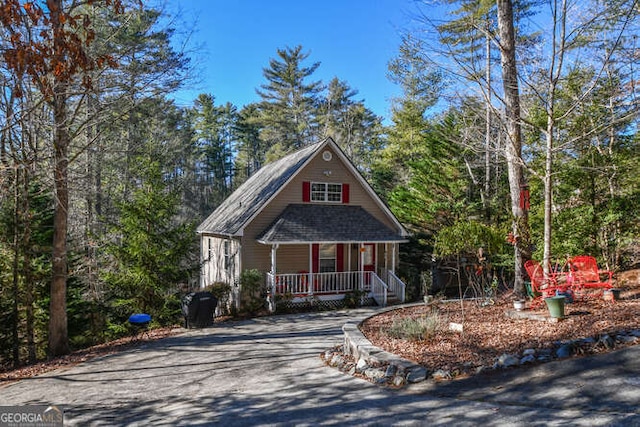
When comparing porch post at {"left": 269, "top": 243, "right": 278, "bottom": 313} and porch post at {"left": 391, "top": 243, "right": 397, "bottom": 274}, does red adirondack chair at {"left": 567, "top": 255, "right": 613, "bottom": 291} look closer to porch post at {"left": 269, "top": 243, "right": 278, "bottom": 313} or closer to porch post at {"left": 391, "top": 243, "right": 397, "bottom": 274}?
porch post at {"left": 391, "top": 243, "right": 397, "bottom": 274}

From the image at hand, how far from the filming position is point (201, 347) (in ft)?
30.6

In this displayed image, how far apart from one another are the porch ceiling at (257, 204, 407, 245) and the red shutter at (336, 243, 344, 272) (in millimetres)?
1199

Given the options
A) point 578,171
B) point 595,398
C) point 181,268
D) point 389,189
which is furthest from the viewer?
point 389,189

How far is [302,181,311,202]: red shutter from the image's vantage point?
1656 cm

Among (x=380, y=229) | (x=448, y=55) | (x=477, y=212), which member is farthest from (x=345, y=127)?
(x=448, y=55)

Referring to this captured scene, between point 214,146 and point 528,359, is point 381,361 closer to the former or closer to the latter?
point 528,359

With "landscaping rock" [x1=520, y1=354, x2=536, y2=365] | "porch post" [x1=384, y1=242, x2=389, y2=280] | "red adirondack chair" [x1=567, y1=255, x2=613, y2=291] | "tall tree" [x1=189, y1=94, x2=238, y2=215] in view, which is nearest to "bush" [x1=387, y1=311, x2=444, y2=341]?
"landscaping rock" [x1=520, y1=354, x2=536, y2=365]

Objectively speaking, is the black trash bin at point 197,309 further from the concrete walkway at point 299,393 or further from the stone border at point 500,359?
the stone border at point 500,359

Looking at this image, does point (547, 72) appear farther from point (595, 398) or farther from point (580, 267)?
point (595, 398)

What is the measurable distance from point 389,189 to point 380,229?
10969 mm

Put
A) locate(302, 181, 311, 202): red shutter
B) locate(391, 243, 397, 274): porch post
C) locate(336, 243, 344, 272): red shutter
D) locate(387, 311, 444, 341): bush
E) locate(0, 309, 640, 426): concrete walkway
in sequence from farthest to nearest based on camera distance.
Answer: locate(336, 243, 344, 272): red shutter < locate(302, 181, 311, 202): red shutter < locate(391, 243, 397, 274): porch post < locate(387, 311, 444, 341): bush < locate(0, 309, 640, 426): concrete walkway

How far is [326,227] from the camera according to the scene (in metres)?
15.6

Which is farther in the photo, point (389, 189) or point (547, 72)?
point (389, 189)

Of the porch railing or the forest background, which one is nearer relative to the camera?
the forest background
